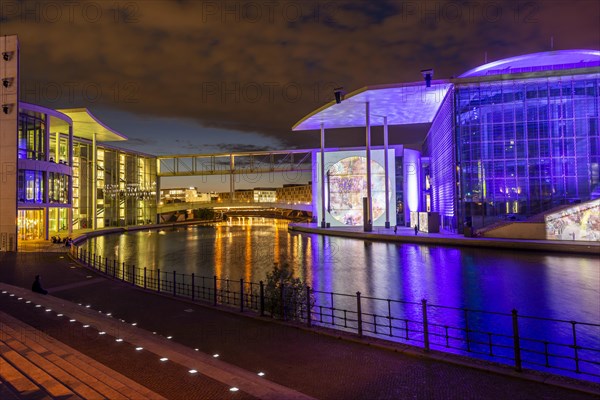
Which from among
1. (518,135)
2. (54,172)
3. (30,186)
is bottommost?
(30,186)

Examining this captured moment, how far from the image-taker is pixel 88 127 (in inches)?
2122

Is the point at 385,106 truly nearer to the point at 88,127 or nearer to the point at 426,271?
the point at 426,271

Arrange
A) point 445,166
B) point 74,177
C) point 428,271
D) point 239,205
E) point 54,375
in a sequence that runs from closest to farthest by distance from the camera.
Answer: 1. point 54,375
2. point 428,271
3. point 445,166
4. point 74,177
5. point 239,205

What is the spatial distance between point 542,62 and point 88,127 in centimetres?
5518

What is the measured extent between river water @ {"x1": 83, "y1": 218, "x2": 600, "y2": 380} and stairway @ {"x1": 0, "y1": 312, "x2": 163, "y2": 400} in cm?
602

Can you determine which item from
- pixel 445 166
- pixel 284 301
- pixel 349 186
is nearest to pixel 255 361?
pixel 284 301

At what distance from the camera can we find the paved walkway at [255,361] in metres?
6.11

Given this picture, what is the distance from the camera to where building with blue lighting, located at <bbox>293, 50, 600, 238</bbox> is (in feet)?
121

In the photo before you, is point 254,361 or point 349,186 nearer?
point 254,361

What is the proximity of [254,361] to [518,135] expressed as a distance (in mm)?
38780

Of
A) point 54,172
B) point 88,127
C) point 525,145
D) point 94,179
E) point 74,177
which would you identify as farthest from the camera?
point 74,177

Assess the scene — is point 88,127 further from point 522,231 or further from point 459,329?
point 459,329

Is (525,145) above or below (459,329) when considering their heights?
above

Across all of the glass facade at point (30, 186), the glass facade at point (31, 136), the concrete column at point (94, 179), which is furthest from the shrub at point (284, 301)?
the concrete column at point (94, 179)
